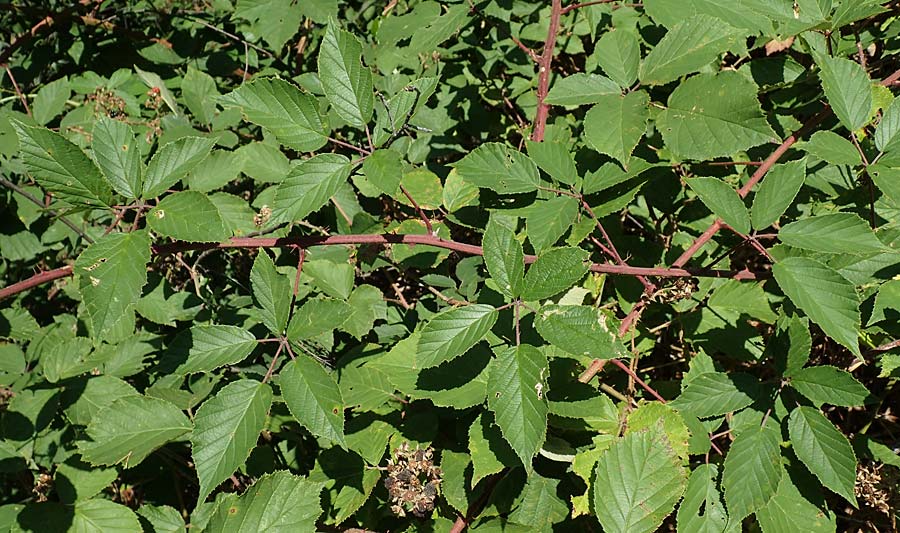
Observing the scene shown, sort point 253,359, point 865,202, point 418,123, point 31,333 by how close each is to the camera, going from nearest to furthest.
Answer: point 865,202
point 253,359
point 31,333
point 418,123

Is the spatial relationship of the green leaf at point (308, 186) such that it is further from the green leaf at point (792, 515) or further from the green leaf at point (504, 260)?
the green leaf at point (792, 515)

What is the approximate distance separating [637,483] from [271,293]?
0.87 m

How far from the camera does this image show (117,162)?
1358mm

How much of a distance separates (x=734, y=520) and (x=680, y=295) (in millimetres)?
516

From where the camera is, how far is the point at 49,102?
2365 mm

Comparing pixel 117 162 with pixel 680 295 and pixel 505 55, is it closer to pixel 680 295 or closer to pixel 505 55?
pixel 680 295

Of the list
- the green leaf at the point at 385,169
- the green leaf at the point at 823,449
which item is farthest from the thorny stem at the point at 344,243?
the green leaf at the point at 823,449

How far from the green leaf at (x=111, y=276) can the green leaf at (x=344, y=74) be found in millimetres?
491

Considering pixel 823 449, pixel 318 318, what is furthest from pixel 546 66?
pixel 823 449

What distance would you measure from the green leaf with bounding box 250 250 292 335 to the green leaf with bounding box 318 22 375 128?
1.21ft

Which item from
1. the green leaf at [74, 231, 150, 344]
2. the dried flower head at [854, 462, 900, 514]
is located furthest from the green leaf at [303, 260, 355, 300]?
the dried flower head at [854, 462, 900, 514]

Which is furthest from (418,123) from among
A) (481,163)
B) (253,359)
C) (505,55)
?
(253,359)

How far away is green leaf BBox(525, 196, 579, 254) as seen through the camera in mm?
1523

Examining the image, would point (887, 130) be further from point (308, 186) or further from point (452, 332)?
point (308, 186)
